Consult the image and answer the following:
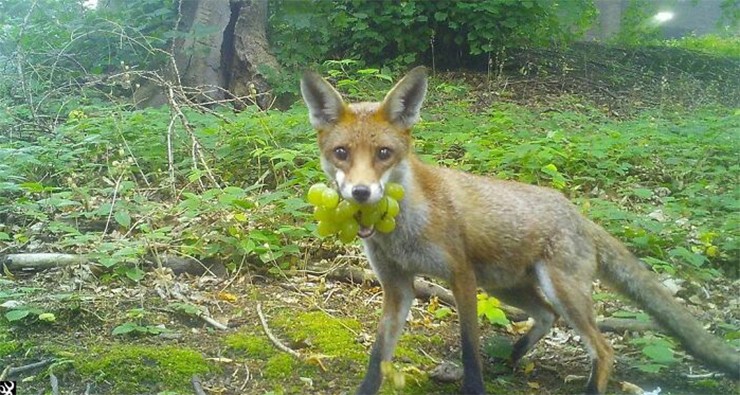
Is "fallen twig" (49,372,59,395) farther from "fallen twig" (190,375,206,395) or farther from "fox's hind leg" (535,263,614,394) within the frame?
"fox's hind leg" (535,263,614,394)

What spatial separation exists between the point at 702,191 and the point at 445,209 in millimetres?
1983

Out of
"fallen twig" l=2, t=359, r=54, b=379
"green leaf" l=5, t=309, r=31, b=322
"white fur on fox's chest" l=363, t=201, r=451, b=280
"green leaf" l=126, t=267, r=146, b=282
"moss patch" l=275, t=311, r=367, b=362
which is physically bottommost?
"moss patch" l=275, t=311, r=367, b=362

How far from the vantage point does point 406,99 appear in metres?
2.54

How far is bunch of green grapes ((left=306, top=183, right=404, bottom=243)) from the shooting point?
2242mm

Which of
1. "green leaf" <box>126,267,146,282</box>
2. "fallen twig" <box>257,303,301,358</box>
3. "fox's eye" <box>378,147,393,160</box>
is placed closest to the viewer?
"fox's eye" <box>378,147,393,160</box>

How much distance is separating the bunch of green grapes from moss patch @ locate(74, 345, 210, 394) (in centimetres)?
94

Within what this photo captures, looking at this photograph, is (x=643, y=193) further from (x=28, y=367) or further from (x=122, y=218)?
(x=28, y=367)

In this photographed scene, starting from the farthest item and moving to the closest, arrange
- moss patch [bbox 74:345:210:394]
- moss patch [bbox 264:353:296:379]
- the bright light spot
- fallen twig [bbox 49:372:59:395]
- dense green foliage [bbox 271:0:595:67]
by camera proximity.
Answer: dense green foliage [bbox 271:0:595:67] < the bright light spot < moss patch [bbox 264:353:296:379] < moss patch [bbox 74:345:210:394] < fallen twig [bbox 49:372:59:395]

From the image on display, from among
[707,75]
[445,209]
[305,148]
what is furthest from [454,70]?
[445,209]

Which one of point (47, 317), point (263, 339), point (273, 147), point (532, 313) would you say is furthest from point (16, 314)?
point (532, 313)

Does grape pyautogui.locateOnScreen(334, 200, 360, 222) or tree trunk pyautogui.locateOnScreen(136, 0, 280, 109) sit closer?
grape pyautogui.locateOnScreen(334, 200, 360, 222)

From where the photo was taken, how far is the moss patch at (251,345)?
2.98 m

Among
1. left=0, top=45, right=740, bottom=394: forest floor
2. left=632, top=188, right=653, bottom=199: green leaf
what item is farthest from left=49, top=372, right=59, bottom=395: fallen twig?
left=632, top=188, right=653, bottom=199: green leaf

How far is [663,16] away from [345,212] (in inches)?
132
